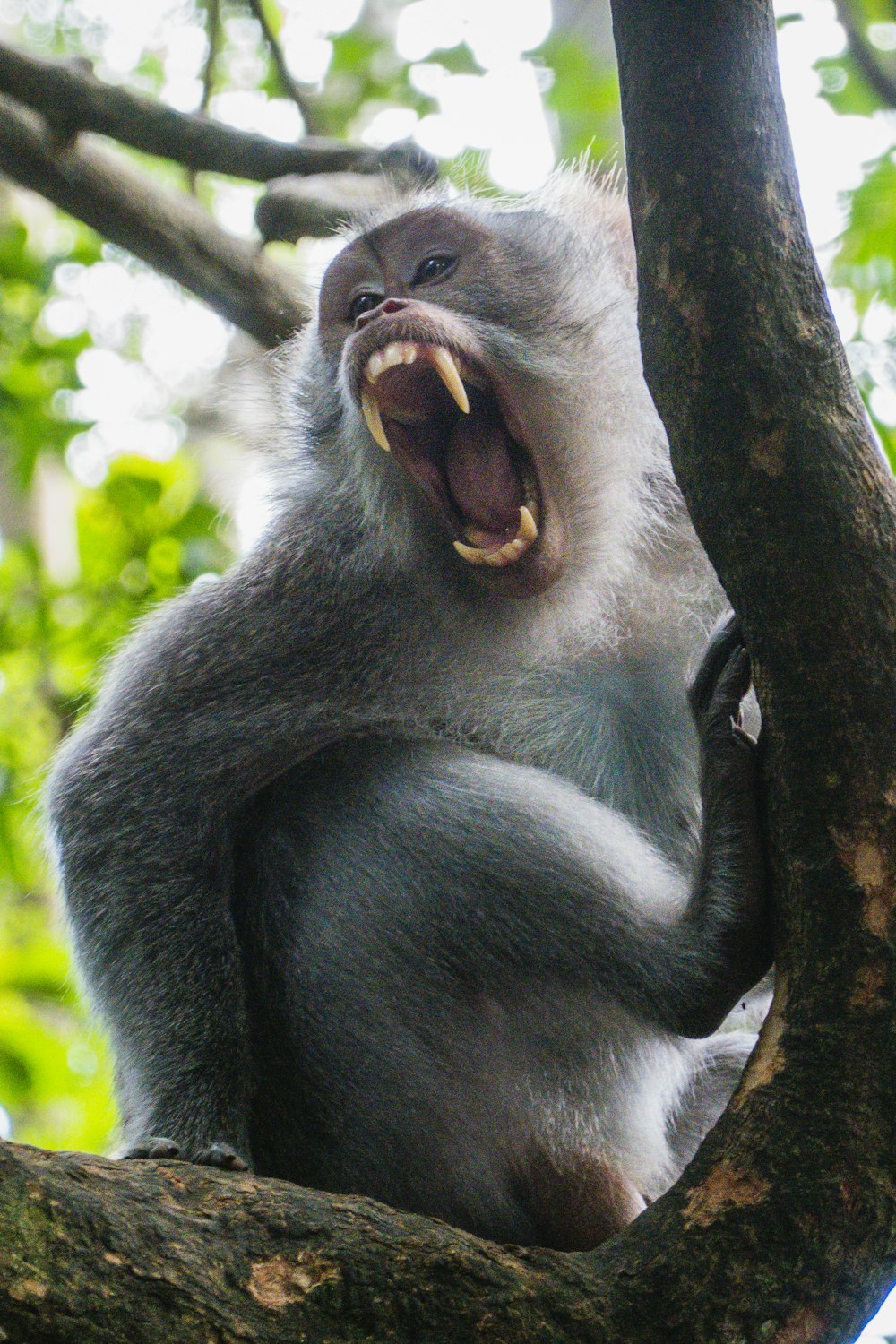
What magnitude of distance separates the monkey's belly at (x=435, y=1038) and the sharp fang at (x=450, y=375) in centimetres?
94

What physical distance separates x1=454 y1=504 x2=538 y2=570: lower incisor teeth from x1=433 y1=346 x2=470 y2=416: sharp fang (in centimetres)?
34

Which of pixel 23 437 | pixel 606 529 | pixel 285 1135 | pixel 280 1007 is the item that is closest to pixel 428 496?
pixel 606 529

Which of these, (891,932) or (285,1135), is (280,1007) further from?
(891,932)

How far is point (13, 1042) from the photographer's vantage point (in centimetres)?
639

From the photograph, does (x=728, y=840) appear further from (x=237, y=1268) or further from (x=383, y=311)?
(x=383, y=311)

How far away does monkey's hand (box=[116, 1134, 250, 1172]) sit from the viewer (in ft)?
9.48

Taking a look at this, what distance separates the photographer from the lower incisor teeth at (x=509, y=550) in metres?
3.78

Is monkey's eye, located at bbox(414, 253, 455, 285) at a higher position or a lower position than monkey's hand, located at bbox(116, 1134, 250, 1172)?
higher

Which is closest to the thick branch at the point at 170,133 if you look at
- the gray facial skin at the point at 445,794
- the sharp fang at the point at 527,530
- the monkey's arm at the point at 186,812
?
the gray facial skin at the point at 445,794

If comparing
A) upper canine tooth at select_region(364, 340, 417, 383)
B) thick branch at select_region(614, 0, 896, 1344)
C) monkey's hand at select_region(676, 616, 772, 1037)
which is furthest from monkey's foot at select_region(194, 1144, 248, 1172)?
upper canine tooth at select_region(364, 340, 417, 383)

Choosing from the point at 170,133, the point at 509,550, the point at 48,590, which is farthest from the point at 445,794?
the point at 48,590

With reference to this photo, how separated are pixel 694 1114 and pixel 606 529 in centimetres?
173

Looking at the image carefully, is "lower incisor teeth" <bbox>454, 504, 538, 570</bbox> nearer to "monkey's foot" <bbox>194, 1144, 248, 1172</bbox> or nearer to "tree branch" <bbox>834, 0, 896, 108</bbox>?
"monkey's foot" <bbox>194, 1144, 248, 1172</bbox>

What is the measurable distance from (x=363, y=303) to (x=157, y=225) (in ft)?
5.50
